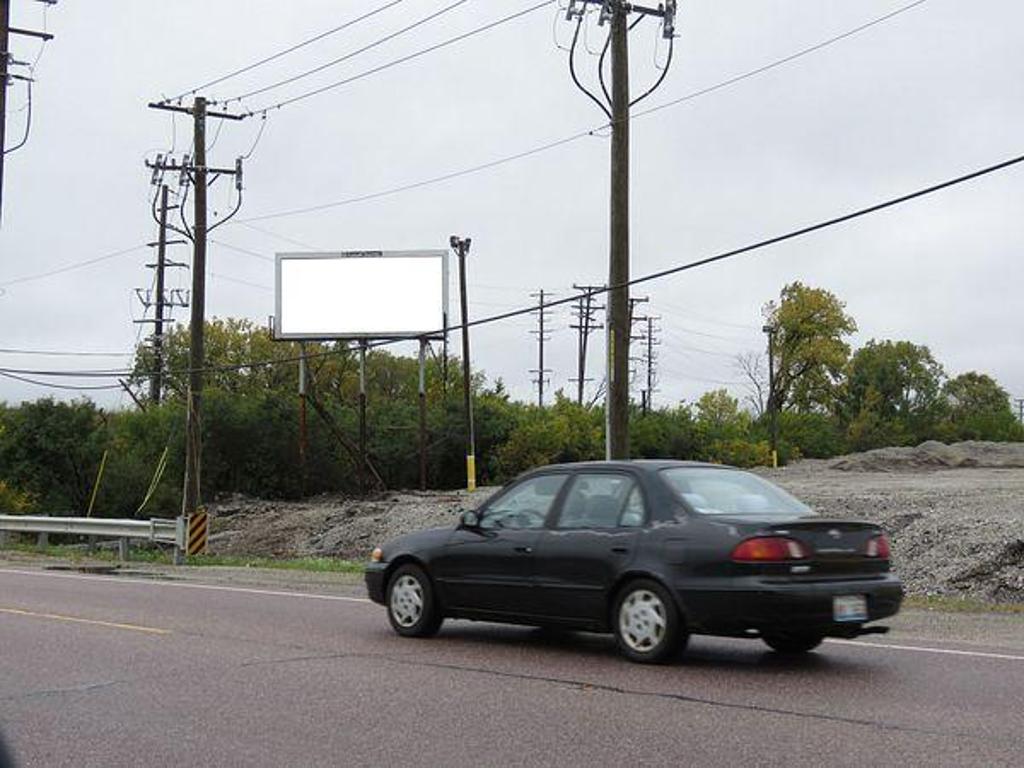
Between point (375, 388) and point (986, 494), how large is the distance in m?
65.0

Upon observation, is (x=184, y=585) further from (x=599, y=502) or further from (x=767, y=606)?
(x=767, y=606)

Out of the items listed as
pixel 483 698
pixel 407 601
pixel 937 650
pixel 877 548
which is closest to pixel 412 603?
pixel 407 601

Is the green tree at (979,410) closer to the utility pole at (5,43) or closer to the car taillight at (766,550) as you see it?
the utility pole at (5,43)

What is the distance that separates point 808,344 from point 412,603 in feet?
292

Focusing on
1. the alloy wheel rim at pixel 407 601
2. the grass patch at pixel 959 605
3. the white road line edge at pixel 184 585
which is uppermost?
the alloy wheel rim at pixel 407 601

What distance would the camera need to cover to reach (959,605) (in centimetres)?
1501

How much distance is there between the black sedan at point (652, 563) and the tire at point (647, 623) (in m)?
0.01

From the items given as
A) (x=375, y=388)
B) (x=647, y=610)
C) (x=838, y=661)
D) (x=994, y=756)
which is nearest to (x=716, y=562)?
(x=647, y=610)

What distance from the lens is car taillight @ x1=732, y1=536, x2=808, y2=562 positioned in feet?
29.5

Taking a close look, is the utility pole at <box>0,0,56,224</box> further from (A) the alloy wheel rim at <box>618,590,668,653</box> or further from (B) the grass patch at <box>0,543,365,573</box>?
(A) the alloy wheel rim at <box>618,590,668,653</box>

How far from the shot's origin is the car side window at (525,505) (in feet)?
34.7

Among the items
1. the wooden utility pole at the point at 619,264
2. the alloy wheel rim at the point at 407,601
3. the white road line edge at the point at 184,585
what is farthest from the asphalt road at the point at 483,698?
the wooden utility pole at the point at 619,264

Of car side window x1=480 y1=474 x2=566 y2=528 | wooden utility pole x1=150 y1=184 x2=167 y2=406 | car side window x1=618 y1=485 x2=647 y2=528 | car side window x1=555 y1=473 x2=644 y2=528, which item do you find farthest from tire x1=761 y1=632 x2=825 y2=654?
wooden utility pole x1=150 y1=184 x2=167 y2=406

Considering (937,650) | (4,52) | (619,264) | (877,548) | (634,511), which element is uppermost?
(4,52)
